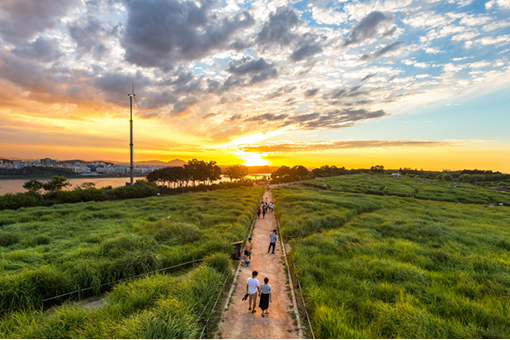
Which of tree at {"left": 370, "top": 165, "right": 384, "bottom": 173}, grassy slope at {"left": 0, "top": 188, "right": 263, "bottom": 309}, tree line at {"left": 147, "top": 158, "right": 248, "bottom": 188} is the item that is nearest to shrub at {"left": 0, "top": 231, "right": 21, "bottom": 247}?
grassy slope at {"left": 0, "top": 188, "right": 263, "bottom": 309}

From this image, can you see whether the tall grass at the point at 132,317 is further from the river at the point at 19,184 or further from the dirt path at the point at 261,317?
the river at the point at 19,184

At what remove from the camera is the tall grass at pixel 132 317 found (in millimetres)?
6316

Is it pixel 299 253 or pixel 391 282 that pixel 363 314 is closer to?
pixel 391 282

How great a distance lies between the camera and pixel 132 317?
6754 mm

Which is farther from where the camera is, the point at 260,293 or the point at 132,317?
the point at 260,293

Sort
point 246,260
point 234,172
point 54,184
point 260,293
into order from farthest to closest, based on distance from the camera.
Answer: point 234,172
point 54,184
point 246,260
point 260,293

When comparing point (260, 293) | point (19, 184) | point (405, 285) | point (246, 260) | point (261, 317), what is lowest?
point (19, 184)

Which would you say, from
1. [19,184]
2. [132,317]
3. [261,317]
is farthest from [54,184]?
[261,317]

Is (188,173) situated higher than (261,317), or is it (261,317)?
(188,173)

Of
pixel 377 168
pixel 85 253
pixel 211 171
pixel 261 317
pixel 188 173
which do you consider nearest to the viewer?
pixel 261 317

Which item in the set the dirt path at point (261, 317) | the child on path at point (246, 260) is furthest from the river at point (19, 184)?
the dirt path at point (261, 317)

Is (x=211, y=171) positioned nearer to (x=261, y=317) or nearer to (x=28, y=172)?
(x=261, y=317)

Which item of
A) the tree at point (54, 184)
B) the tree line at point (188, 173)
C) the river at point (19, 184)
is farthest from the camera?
the tree line at point (188, 173)

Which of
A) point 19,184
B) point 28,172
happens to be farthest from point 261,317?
point 28,172
